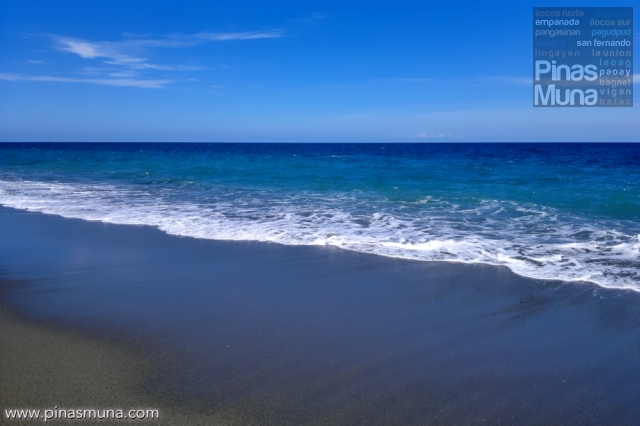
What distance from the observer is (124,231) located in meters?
8.71

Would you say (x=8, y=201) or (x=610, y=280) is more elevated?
(x=8, y=201)

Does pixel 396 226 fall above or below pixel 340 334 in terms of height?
above

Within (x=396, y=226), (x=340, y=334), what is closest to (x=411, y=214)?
(x=396, y=226)

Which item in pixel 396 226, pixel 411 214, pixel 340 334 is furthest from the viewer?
pixel 411 214

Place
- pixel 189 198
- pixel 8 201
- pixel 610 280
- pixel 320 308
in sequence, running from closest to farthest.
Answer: pixel 320 308, pixel 610 280, pixel 8 201, pixel 189 198

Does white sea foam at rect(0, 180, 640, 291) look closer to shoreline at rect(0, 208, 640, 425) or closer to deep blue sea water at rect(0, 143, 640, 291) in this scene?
deep blue sea water at rect(0, 143, 640, 291)

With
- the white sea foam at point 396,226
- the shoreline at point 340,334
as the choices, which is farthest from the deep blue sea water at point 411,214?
the shoreline at point 340,334

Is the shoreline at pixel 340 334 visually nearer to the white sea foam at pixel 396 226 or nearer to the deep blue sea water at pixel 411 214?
the white sea foam at pixel 396 226

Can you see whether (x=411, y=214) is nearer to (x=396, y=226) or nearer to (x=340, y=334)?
(x=396, y=226)

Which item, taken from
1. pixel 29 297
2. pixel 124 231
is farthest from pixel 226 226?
pixel 29 297

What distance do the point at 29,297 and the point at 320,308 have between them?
123 inches

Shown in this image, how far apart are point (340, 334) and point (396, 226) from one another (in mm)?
5237

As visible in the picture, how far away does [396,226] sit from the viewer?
9.18m

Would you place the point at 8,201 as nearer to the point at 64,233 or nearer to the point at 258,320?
the point at 64,233
